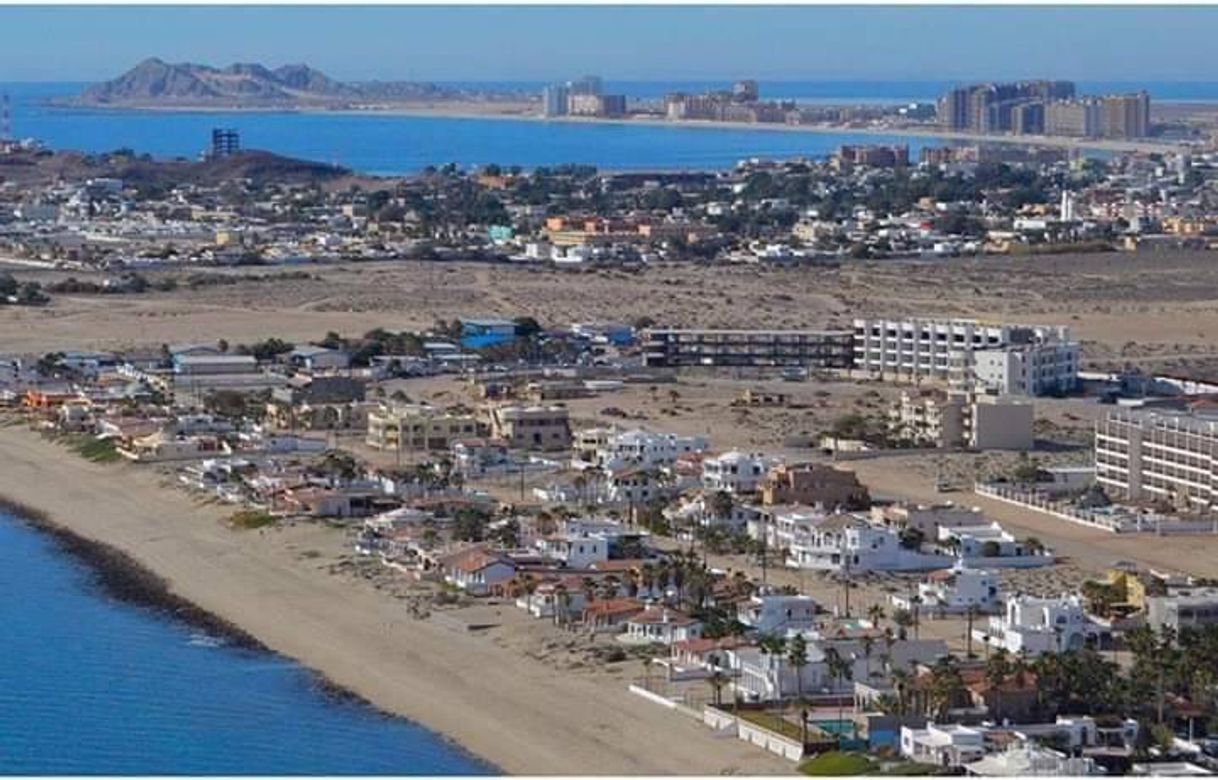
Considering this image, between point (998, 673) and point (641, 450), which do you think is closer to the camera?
point (998, 673)

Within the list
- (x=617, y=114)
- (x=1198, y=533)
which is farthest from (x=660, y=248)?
(x=617, y=114)

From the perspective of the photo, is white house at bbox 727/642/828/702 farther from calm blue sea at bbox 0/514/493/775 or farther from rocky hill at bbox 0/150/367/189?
rocky hill at bbox 0/150/367/189

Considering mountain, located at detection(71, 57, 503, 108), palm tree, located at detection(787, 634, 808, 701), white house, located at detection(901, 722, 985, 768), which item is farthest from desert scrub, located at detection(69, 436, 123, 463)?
mountain, located at detection(71, 57, 503, 108)

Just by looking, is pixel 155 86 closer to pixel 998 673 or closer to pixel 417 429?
pixel 417 429

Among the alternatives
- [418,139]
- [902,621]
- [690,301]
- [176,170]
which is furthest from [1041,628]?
[418,139]

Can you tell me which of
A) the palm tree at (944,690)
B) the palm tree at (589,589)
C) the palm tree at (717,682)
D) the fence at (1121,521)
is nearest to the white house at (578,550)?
the palm tree at (589,589)
